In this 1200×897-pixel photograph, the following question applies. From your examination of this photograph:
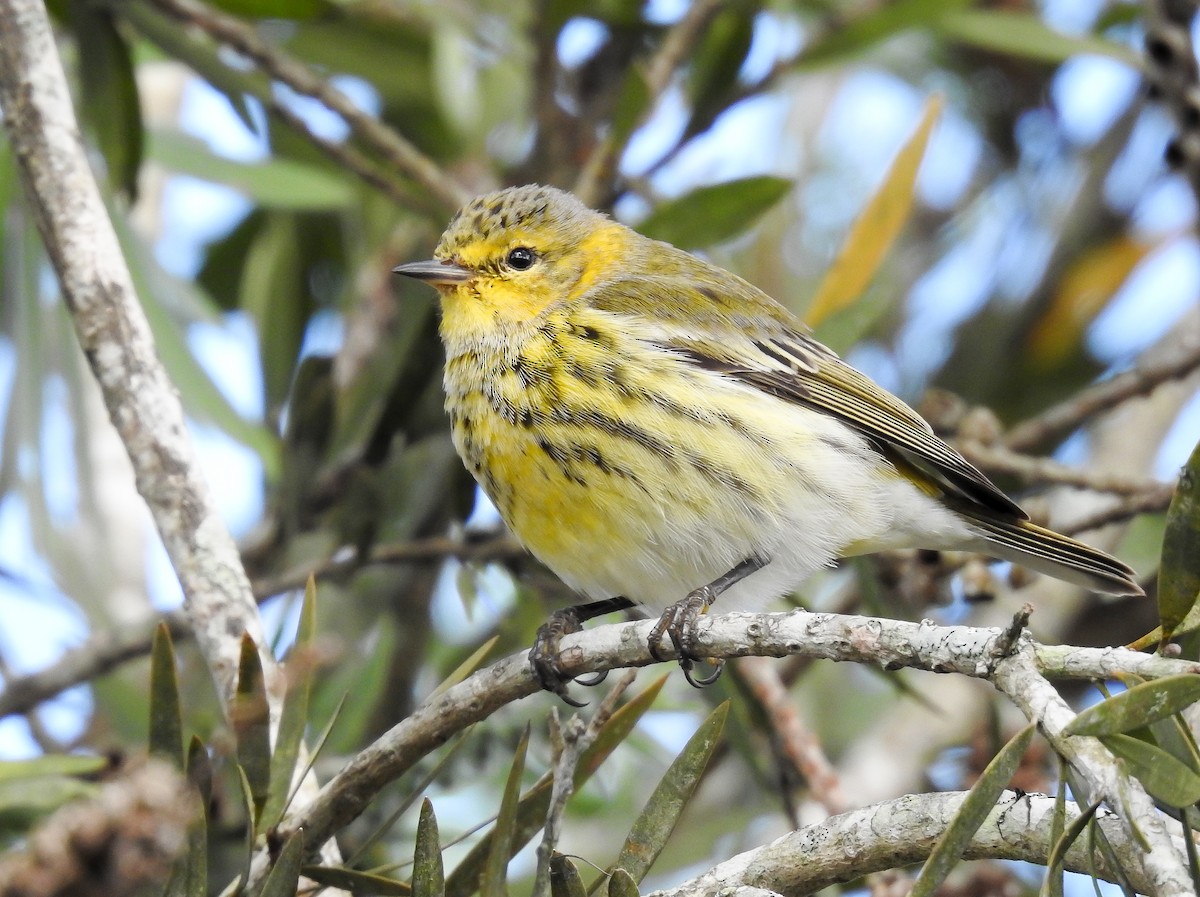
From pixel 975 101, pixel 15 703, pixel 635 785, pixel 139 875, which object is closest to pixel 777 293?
pixel 975 101

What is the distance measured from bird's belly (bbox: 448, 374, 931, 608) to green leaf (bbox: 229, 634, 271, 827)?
1125mm

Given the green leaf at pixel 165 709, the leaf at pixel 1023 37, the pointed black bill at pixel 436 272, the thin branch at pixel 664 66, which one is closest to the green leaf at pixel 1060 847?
the green leaf at pixel 165 709

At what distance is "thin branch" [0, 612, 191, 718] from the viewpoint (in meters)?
3.06

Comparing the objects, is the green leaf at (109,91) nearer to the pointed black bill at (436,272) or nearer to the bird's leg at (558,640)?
the pointed black bill at (436,272)

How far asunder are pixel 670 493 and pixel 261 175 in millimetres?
1707

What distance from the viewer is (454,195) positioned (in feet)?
12.5

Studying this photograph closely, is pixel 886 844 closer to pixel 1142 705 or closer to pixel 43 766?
pixel 1142 705

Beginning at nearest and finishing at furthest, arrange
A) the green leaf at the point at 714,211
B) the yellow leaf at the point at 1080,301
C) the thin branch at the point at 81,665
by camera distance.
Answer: the thin branch at the point at 81,665, the green leaf at the point at 714,211, the yellow leaf at the point at 1080,301

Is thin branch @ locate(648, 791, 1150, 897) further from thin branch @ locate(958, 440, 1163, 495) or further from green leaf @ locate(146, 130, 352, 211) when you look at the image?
green leaf @ locate(146, 130, 352, 211)

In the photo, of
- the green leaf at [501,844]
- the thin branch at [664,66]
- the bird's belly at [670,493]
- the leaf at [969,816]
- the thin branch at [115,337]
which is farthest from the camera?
the thin branch at [664,66]

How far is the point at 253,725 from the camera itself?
1825mm

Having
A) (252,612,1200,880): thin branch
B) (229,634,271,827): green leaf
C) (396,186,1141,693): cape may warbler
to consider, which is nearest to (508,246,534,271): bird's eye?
(396,186,1141,693): cape may warbler

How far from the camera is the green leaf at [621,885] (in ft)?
5.11

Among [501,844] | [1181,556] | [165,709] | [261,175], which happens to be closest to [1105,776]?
[1181,556]
